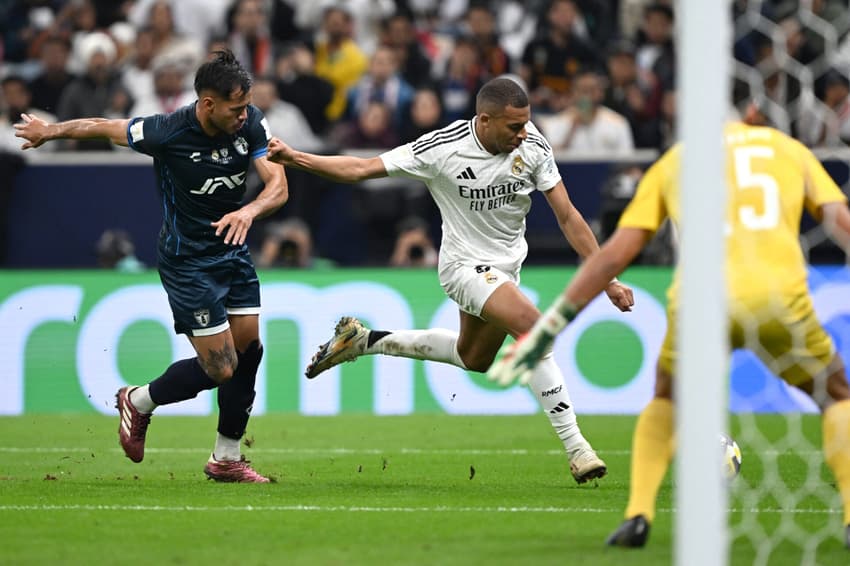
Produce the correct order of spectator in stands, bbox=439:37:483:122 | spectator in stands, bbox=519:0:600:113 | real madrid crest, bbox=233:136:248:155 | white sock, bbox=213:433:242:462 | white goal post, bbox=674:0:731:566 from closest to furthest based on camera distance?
white goal post, bbox=674:0:731:566 < real madrid crest, bbox=233:136:248:155 < white sock, bbox=213:433:242:462 < spectator in stands, bbox=439:37:483:122 < spectator in stands, bbox=519:0:600:113

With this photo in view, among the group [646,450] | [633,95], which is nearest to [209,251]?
[646,450]

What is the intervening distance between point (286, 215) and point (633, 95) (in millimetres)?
3987

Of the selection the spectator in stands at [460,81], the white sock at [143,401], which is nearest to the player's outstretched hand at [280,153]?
the white sock at [143,401]

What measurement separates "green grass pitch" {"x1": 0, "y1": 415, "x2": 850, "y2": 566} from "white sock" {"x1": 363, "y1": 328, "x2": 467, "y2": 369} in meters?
0.71

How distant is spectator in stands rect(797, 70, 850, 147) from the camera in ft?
39.2

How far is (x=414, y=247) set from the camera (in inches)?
542

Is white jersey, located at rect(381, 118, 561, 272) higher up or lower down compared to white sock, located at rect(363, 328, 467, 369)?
higher up

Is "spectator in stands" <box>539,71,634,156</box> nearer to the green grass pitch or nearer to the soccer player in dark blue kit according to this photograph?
the green grass pitch

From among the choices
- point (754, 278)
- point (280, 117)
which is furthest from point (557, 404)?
point (280, 117)

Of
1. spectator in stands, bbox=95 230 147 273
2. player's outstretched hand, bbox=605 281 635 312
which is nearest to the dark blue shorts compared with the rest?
player's outstretched hand, bbox=605 281 635 312

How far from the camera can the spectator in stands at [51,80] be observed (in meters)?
15.6

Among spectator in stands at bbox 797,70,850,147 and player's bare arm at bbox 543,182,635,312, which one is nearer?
player's bare arm at bbox 543,182,635,312

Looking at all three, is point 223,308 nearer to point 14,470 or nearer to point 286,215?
point 14,470

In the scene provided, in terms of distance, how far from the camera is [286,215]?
46.2ft
